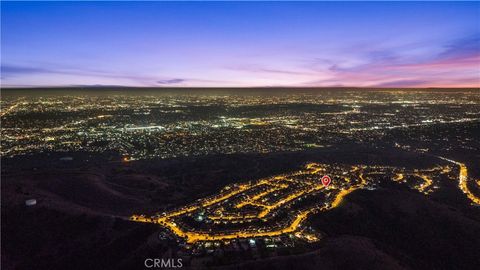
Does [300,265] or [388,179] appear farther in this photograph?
[388,179]

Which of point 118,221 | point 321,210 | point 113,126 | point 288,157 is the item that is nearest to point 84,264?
point 118,221

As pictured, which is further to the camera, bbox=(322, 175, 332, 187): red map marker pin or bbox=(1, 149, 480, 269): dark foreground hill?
bbox=(322, 175, 332, 187): red map marker pin

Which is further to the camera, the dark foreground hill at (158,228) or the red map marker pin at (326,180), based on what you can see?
the red map marker pin at (326,180)

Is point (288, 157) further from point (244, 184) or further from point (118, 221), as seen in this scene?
point (118, 221)

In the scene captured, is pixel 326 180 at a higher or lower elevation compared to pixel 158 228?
higher

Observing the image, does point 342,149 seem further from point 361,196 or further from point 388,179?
point 361,196

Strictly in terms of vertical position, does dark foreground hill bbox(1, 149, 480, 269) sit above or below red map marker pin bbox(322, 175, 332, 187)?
below

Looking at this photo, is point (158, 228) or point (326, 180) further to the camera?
point (326, 180)

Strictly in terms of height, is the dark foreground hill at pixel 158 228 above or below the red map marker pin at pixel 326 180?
below

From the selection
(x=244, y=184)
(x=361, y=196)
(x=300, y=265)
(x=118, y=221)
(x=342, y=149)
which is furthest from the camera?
(x=342, y=149)

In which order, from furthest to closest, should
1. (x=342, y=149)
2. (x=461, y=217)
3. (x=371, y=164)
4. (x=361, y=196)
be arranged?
(x=342, y=149) < (x=371, y=164) < (x=361, y=196) < (x=461, y=217)
